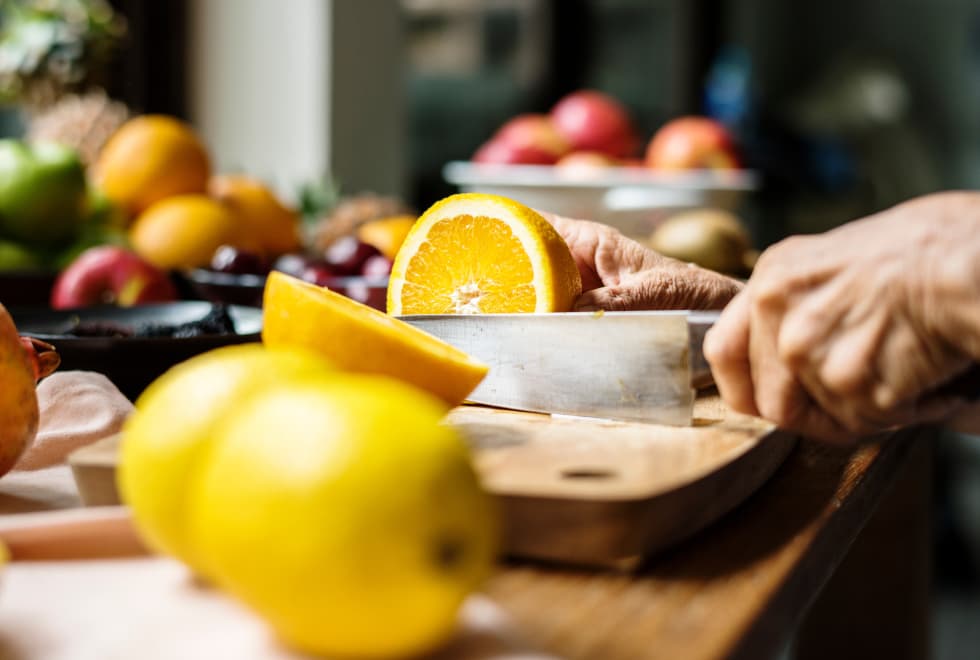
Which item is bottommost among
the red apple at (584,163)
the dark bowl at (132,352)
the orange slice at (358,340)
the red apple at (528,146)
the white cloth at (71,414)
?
the white cloth at (71,414)

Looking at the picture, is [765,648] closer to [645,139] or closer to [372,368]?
[372,368]

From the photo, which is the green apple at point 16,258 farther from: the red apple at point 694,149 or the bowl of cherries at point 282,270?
the red apple at point 694,149

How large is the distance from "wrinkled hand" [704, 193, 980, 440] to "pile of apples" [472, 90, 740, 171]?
3.68ft

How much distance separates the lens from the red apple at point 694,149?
1731 mm

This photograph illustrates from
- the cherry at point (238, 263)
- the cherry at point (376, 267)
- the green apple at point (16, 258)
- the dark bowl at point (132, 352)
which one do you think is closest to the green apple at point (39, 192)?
the green apple at point (16, 258)

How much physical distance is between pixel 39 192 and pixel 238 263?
340 mm

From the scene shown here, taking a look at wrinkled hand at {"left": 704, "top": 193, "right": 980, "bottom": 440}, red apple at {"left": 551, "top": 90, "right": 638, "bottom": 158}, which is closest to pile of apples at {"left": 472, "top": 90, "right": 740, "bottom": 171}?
red apple at {"left": 551, "top": 90, "right": 638, "bottom": 158}

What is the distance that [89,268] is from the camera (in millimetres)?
1072

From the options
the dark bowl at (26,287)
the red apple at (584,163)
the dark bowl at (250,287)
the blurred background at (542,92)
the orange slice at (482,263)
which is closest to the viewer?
the orange slice at (482,263)

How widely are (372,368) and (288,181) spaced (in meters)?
1.79

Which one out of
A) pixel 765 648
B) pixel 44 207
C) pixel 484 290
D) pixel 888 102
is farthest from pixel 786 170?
pixel 765 648

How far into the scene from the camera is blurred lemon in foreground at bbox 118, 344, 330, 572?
367 millimetres

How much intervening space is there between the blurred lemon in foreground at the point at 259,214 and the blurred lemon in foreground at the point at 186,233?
0.15ft

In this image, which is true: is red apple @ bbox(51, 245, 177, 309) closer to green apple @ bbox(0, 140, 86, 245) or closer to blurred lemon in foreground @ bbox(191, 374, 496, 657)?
green apple @ bbox(0, 140, 86, 245)
